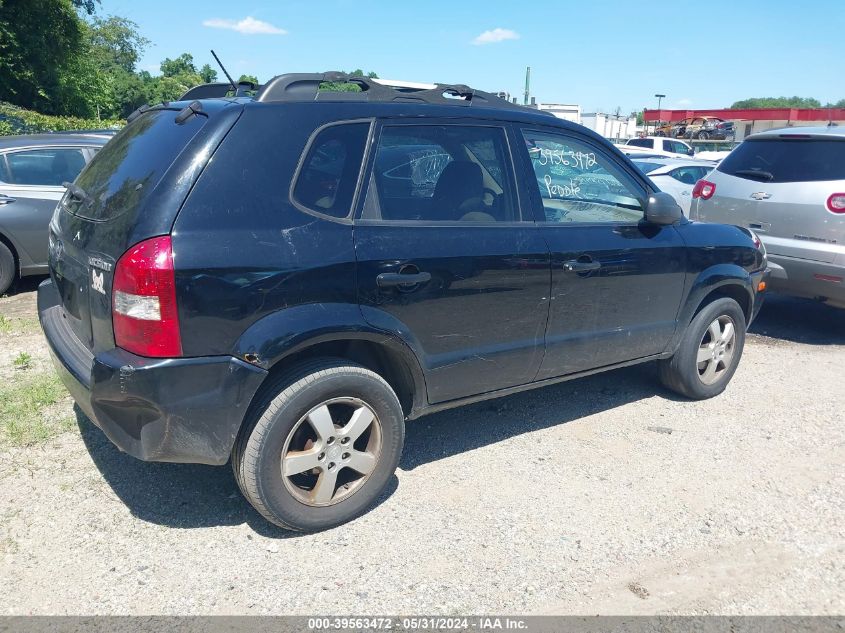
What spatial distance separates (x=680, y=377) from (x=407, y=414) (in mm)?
2224

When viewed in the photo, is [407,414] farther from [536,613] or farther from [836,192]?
[836,192]

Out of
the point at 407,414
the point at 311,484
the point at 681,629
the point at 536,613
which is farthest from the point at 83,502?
the point at 681,629

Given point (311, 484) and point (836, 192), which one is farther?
point (836, 192)

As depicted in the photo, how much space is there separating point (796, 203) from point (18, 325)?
6.88 meters

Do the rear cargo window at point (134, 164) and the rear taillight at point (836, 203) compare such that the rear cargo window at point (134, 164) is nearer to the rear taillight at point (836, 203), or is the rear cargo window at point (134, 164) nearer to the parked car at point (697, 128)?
the rear taillight at point (836, 203)

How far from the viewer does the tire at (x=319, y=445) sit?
10.1ft

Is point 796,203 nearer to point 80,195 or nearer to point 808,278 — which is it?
point 808,278

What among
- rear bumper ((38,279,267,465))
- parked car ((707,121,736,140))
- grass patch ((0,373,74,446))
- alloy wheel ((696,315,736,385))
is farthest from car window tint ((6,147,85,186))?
parked car ((707,121,736,140))

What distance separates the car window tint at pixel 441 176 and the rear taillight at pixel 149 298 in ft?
3.07

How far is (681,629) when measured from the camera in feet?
9.12

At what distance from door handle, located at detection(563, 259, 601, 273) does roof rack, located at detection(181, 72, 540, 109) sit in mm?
953

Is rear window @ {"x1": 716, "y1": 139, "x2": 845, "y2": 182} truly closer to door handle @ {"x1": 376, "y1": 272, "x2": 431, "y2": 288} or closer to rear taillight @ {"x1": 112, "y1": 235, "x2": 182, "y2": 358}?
door handle @ {"x1": 376, "y1": 272, "x2": 431, "y2": 288}

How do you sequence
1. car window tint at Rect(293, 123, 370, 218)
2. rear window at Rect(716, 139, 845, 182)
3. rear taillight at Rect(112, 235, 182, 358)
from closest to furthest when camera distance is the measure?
1. rear taillight at Rect(112, 235, 182, 358)
2. car window tint at Rect(293, 123, 370, 218)
3. rear window at Rect(716, 139, 845, 182)

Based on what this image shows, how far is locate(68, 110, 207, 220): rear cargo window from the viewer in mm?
3031
